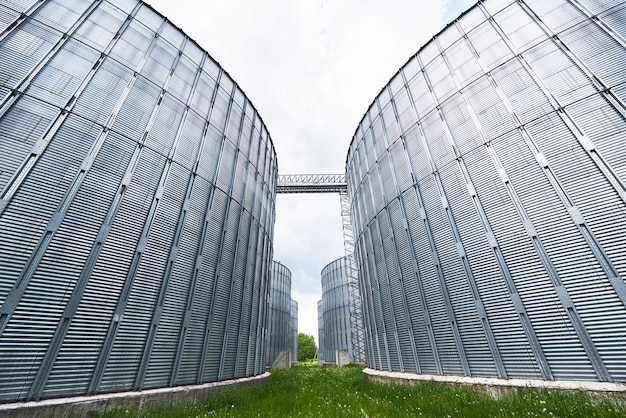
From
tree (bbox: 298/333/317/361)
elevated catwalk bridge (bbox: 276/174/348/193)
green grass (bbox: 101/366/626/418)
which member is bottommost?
green grass (bbox: 101/366/626/418)

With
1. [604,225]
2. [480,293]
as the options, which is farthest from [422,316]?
[604,225]

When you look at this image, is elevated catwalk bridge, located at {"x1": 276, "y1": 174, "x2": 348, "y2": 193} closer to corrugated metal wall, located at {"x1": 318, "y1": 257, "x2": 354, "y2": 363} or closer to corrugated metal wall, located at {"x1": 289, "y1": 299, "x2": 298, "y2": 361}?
corrugated metal wall, located at {"x1": 318, "y1": 257, "x2": 354, "y2": 363}

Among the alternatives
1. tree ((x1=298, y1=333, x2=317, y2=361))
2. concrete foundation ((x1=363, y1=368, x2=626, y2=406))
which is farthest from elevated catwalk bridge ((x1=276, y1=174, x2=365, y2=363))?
tree ((x1=298, y1=333, x2=317, y2=361))

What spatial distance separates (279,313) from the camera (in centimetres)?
4250

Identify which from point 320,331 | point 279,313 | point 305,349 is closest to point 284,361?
point 279,313

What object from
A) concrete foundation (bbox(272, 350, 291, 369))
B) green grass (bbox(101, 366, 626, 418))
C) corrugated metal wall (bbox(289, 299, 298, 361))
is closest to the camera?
green grass (bbox(101, 366, 626, 418))

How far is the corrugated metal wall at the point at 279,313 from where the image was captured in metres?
38.5

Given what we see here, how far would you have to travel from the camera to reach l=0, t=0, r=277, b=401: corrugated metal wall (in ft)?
23.9

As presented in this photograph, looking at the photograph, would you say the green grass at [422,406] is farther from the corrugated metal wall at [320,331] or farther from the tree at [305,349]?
the tree at [305,349]

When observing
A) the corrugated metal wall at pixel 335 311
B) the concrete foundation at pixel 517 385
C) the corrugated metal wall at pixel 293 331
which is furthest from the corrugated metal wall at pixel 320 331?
the concrete foundation at pixel 517 385

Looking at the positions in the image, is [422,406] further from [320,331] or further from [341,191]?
[320,331]

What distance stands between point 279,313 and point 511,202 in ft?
126

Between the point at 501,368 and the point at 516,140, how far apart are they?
791cm

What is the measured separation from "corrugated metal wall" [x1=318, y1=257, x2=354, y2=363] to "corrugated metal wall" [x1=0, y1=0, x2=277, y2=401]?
30.1m
